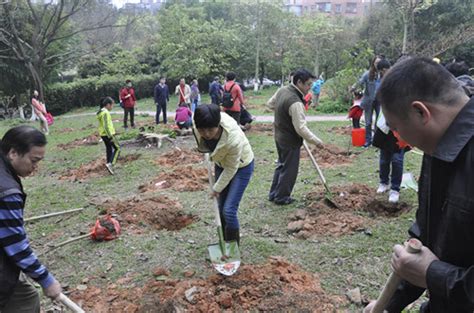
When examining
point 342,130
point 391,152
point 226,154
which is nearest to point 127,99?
point 342,130

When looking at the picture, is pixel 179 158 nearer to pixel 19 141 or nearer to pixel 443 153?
pixel 19 141

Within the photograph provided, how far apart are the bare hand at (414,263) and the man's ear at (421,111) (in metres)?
0.45

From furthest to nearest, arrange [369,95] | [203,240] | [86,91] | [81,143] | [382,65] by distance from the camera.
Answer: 1. [86,91]
2. [81,143]
3. [369,95]
4. [382,65]
5. [203,240]

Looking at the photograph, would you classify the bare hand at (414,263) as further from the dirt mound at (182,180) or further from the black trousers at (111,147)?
the black trousers at (111,147)

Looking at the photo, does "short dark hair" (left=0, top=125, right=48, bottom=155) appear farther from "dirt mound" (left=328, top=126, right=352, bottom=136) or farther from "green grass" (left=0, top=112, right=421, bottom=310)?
"dirt mound" (left=328, top=126, right=352, bottom=136)

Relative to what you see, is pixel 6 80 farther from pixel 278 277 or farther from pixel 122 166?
pixel 278 277

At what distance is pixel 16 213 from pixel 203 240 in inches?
108

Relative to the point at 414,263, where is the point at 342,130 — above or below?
below

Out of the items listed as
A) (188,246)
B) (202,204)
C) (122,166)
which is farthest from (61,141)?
(188,246)

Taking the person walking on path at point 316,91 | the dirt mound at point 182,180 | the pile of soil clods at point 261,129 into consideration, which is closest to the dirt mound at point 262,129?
the pile of soil clods at point 261,129

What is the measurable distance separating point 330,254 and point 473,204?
10.3ft

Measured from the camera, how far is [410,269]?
132 centimetres

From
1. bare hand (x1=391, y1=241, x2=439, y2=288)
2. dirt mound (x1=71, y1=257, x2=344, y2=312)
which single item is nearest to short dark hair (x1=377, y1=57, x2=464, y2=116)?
bare hand (x1=391, y1=241, x2=439, y2=288)

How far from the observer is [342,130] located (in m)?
11.3
